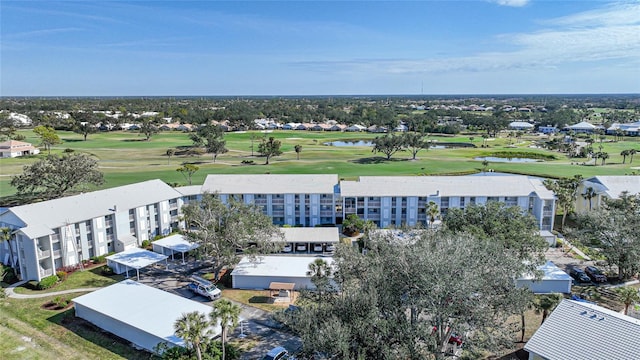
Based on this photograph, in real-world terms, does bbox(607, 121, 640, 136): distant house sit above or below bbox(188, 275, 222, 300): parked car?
above

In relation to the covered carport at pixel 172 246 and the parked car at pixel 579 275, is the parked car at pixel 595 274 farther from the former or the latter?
the covered carport at pixel 172 246

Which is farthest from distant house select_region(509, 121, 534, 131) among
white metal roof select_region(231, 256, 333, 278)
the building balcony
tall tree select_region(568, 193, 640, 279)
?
the building balcony

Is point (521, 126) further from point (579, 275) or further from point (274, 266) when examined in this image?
point (274, 266)

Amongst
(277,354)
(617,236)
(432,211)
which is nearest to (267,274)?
(277,354)

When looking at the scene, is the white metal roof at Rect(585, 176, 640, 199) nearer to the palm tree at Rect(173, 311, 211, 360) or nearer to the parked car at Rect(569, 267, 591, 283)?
the parked car at Rect(569, 267, 591, 283)

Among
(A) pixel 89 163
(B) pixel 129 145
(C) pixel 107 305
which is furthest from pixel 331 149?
(C) pixel 107 305

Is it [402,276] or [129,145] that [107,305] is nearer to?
[402,276]

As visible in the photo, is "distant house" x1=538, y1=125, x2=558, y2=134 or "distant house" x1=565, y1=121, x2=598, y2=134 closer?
"distant house" x1=565, y1=121, x2=598, y2=134
